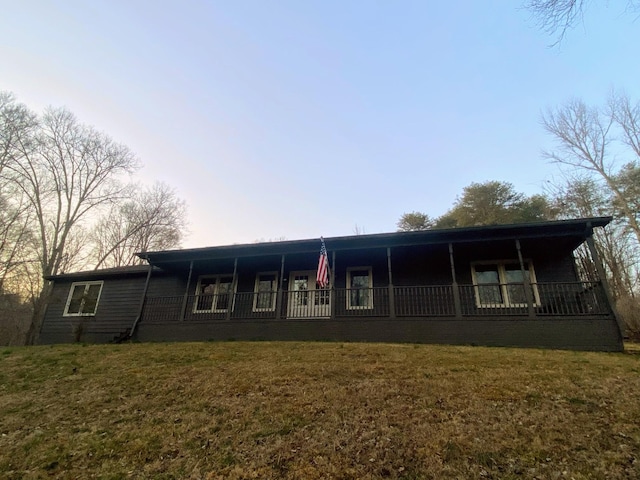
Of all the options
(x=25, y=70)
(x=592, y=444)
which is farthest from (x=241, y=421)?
(x=25, y=70)

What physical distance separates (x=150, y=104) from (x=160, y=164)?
3.06 m

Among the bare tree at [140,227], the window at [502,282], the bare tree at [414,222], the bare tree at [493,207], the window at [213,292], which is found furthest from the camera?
the bare tree at [414,222]

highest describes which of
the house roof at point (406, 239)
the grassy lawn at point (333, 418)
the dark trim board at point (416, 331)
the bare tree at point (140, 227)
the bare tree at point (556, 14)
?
the bare tree at point (140, 227)

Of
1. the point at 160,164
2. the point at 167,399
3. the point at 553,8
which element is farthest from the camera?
the point at 160,164

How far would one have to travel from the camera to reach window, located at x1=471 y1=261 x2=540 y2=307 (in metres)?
10.2

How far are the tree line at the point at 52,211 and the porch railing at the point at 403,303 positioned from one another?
12.3 meters

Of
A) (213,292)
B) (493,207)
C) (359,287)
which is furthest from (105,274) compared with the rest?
(493,207)

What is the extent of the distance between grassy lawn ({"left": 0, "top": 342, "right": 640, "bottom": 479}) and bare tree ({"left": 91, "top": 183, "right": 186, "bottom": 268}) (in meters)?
22.1

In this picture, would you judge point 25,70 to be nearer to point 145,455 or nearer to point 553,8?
point 145,455

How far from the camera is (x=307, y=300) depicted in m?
12.1

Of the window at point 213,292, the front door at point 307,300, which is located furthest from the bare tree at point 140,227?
the front door at point 307,300

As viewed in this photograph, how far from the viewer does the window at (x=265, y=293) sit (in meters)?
12.5

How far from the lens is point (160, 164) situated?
1551 cm

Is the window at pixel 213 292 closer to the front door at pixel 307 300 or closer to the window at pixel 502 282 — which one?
the front door at pixel 307 300
